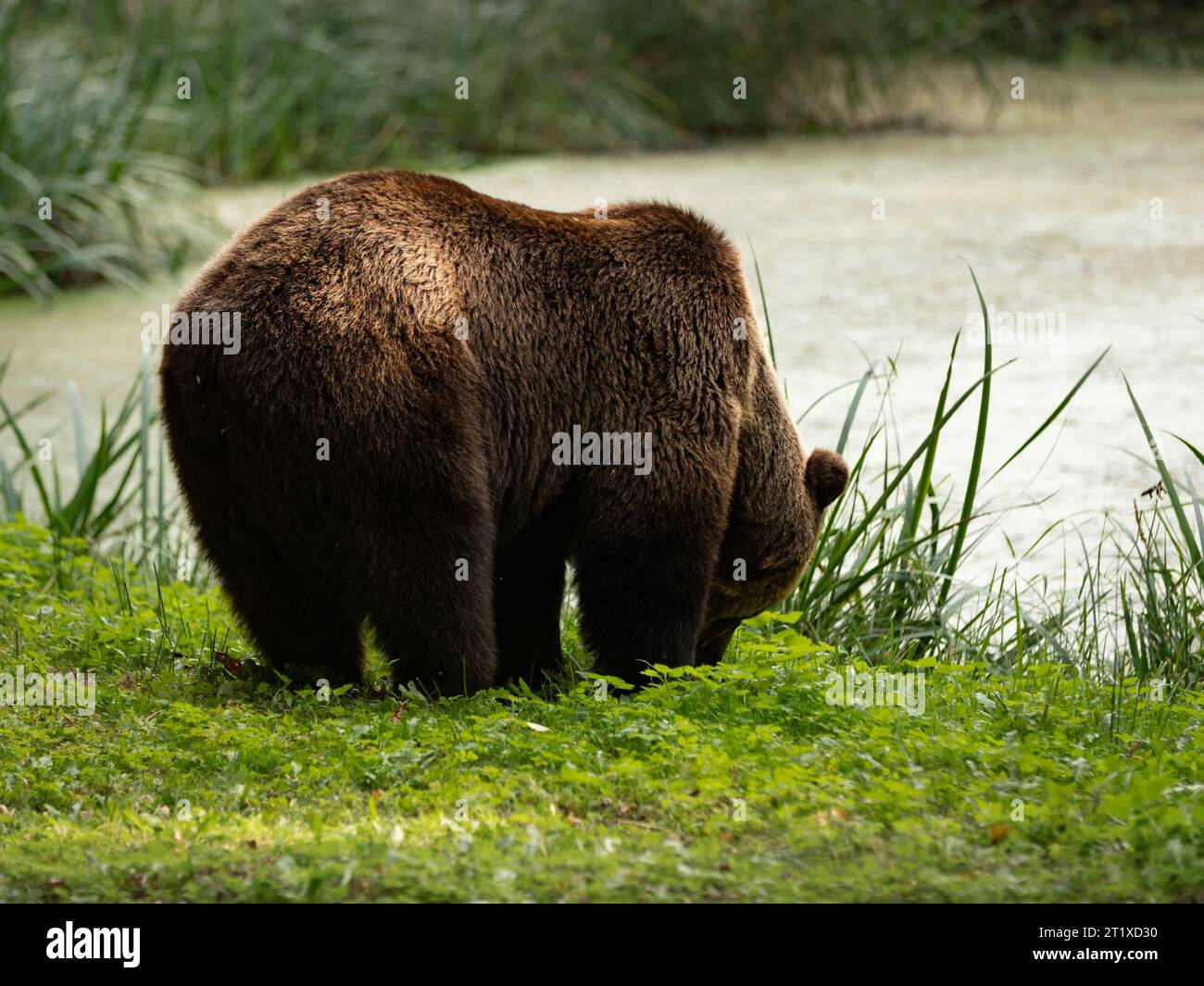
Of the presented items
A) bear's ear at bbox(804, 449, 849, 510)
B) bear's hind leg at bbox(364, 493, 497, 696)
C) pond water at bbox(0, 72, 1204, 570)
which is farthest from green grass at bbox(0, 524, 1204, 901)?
pond water at bbox(0, 72, 1204, 570)

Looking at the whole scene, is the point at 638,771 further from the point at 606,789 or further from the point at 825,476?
the point at 825,476

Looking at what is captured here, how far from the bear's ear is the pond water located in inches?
46.8

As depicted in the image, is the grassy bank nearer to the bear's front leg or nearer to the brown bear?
the bear's front leg

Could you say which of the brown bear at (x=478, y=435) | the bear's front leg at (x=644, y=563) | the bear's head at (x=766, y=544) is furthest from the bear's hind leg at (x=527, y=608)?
the bear's head at (x=766, y=544)

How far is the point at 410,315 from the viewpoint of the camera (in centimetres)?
501

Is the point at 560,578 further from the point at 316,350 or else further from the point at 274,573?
the point at 316,350

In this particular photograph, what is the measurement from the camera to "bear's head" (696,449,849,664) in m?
5.94

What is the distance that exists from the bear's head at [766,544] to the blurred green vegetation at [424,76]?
25.5 ft

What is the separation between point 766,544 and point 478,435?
4.46ft

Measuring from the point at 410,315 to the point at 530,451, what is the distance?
26.3 inches

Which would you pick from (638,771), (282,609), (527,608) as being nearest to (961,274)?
(527,608)

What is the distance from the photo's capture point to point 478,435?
5133mm

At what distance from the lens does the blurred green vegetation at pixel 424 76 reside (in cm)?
1340
